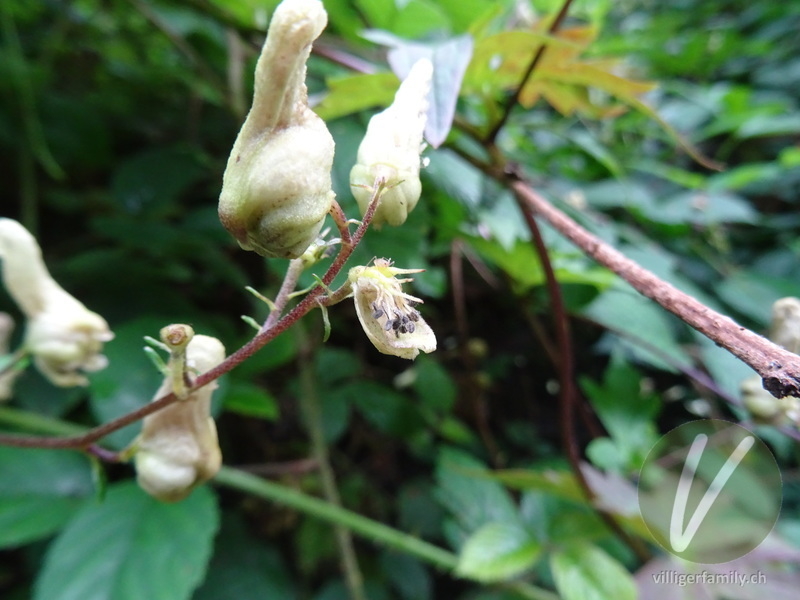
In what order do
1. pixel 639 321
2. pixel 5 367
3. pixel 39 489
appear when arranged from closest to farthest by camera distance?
1. pixel 5 367
2. pixel 39 489
3. pixel 639 321

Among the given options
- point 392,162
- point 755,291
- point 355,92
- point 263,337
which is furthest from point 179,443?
point 755,291

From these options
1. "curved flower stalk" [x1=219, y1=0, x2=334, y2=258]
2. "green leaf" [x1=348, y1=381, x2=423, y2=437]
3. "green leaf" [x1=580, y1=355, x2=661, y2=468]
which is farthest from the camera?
"green leaf" [x1=348, y1=381, x2=423, y2=437]

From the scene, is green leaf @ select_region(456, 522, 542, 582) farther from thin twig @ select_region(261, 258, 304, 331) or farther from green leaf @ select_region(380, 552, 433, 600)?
thin twig @ select_region(261, 258, 304, 331)

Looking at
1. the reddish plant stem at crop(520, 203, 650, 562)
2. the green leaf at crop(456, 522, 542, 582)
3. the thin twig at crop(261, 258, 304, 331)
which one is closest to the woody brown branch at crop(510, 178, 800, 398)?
the reddish plant stem at crop(520, 203, 650, 562)

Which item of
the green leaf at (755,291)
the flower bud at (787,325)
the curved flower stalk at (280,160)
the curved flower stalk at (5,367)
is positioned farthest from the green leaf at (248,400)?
the green leaf at (755,291)

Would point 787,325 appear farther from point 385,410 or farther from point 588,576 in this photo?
point 385,410

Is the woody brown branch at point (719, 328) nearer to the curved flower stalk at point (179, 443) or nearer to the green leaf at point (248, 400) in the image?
the curved flower stalk at point (179, 443)

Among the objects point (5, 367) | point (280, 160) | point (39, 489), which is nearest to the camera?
point (280, 160)
